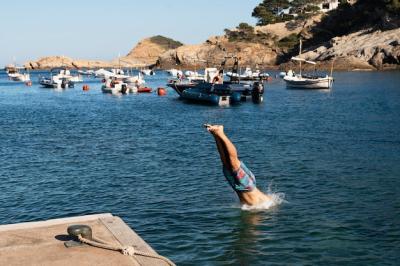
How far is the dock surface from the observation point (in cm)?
1035

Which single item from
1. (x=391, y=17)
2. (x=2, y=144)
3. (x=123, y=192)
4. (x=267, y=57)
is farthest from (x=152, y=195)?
(x=267, y=57)

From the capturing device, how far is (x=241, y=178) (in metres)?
17.8

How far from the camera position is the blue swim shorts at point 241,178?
17594mm

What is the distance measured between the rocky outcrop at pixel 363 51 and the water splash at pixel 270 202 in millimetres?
130782

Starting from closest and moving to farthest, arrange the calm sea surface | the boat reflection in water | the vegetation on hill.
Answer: the calm sea surface, the boat reflection in water, the vegetation on hill

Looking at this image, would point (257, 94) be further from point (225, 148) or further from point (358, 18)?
point (358, 18)

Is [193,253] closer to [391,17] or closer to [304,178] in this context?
[304,178]

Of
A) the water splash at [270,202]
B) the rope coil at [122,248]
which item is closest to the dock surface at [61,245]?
the rope coil at [122,248]

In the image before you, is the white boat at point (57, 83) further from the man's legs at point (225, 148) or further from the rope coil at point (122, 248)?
the rope coil at point (122, 248)

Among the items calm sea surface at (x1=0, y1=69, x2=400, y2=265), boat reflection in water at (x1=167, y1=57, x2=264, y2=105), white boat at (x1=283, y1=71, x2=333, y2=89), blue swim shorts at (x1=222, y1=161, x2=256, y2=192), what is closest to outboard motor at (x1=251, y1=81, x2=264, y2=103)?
boat reflection in water at (x1=167, y1=57, x2=264, y2=105)

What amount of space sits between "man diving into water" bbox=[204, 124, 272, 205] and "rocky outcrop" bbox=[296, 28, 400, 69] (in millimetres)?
133486

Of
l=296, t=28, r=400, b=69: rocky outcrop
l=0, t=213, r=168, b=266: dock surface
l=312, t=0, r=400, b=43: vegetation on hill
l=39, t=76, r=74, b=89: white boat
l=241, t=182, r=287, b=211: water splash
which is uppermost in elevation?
l=312, t=0, r=400, b=43: vegetation on hill

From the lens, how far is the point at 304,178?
24562 millimetres

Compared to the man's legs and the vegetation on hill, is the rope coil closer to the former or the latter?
the man's legs
